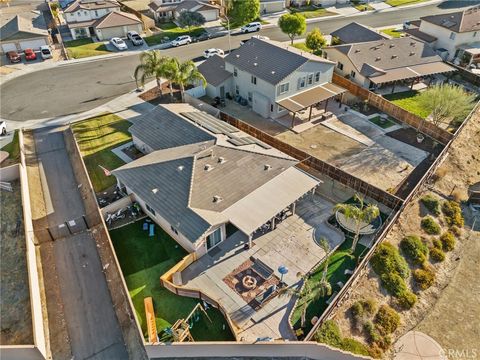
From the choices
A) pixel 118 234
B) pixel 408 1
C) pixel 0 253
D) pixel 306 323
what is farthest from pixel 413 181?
pixel 408 1

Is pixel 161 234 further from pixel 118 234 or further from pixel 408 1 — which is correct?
pixel 408 1

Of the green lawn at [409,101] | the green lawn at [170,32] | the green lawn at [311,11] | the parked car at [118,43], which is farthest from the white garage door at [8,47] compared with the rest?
the green lawn at [409,101]

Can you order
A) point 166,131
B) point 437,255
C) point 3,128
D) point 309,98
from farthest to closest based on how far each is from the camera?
point 309,98 < point 3,128 < point 166,131 < point 437,255

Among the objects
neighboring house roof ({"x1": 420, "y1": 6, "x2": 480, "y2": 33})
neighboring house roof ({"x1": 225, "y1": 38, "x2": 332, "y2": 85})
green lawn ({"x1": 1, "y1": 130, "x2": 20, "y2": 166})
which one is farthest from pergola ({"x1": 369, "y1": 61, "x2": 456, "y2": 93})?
green lawn ({"x1": 1, "y1": 130, "x2": 20, "y2": 166})

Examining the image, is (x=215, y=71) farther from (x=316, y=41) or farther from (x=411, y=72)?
(x=411, y=72)

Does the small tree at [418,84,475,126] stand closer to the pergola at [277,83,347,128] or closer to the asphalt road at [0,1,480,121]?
the pergola at [277,83,347,128]

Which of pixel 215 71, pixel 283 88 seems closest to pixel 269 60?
pixel 283 88

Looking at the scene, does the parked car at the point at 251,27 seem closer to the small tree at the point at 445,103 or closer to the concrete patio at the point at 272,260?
the small tree at the point at 445,103
